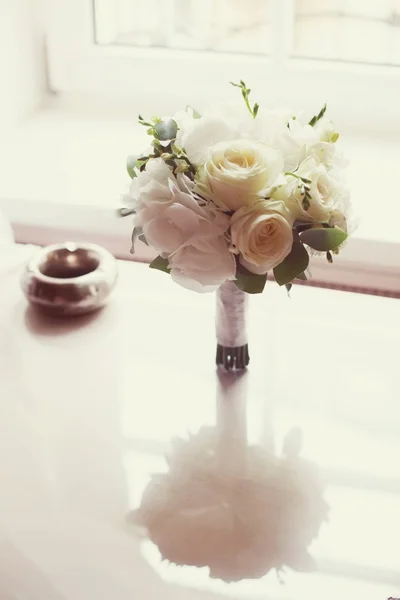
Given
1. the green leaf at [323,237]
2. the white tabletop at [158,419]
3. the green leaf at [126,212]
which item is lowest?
the white tabletop at [158,419]

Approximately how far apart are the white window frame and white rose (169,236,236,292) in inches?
35.2

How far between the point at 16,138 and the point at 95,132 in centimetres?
17

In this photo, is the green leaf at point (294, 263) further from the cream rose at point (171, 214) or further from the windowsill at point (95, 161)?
the windowsill at point (95, 161)

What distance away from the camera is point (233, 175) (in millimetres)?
917

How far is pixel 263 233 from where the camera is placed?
36.3 inches

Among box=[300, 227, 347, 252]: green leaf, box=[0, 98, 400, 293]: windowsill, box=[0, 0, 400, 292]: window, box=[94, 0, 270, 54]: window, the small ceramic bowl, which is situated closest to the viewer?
box=[300, 227, 347, 252]: green leaf

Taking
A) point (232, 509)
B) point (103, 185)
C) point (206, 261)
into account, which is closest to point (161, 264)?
point (206, 261)

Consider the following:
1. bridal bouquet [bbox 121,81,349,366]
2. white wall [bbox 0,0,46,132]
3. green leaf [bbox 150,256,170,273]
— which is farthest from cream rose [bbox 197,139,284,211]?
white wall [bbox 0,0,46,132]

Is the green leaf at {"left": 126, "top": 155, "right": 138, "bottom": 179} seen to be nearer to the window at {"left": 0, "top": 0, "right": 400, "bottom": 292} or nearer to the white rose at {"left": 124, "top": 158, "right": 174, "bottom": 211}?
the white rose at {"left": 124, "top": 158, "right": 174, "bottom": 211}

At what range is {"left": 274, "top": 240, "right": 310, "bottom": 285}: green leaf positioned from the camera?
965 mm

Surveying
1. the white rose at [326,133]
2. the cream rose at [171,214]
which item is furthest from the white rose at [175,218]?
the white rose at [326,133]

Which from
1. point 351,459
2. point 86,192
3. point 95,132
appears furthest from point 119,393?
point 95,132

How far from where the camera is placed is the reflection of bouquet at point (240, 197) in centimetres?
93

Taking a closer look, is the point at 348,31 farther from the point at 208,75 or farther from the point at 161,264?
the point at 161,264
